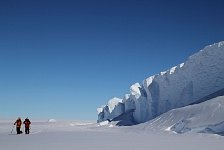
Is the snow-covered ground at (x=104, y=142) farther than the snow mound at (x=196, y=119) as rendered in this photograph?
No

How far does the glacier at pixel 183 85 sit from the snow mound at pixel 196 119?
8.67 metres

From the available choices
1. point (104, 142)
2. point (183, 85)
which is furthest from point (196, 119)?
point (183, 85)

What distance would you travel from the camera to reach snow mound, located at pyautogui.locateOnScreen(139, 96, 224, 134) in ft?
88.4

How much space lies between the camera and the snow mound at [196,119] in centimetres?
2694

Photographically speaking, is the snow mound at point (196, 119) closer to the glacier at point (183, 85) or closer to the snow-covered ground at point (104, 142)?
the snow-covered ground at point (104, 142)

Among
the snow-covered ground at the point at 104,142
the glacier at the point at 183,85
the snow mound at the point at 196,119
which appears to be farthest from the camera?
the glacier at the point at 183,85

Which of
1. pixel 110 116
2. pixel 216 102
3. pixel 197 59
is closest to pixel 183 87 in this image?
pixel 197 59

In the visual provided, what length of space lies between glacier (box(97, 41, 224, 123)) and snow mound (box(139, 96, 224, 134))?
8668mm

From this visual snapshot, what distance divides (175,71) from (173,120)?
20.6 m

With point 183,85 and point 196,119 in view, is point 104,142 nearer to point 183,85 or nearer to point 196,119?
point 196,119

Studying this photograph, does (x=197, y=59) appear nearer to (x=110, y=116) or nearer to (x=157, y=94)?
(x=157, y=94)

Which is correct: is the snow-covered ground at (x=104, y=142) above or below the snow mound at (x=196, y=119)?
below

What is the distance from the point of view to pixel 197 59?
49.1m

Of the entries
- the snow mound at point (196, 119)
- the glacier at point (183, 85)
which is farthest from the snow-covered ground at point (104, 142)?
the glacier at point (183, 85)
